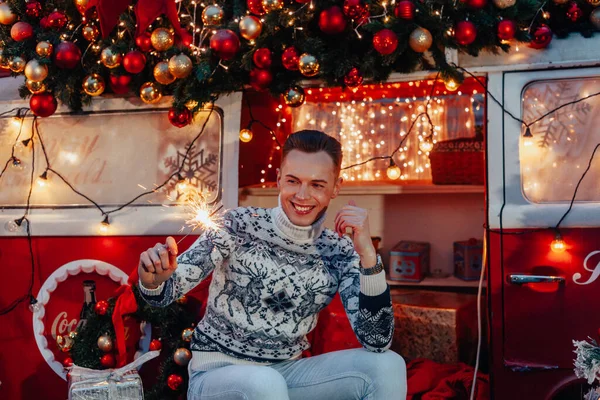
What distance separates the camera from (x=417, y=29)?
307 centimetres

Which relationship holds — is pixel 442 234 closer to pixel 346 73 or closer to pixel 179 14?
pixel 346 73

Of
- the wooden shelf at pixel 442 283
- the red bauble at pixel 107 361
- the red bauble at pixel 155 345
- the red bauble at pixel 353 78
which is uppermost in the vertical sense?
the red bauble at pixel 353 78

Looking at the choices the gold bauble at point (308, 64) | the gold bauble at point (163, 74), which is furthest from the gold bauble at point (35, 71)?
the gold bauble at point (308, 64)

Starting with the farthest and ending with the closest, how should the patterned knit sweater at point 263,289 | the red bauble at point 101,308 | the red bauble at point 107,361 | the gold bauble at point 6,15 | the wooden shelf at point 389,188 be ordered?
the wooden shelf at point 389,188
the gold bauble at point 6,15
the red bauble at point 101,308
the red bauble at point 107,361
the patterned knit sweater at point 263,289

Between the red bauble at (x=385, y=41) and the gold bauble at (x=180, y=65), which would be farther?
the gold bauble at (x=180, y=65)

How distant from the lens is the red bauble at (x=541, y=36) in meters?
3.09

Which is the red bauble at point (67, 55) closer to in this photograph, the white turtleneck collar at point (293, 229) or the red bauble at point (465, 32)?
the white turtleneck collar at point (293, 229)

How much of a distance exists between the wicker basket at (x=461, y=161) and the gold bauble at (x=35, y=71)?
8.68ft

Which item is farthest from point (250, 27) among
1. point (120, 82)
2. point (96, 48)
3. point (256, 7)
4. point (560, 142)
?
point (560, 142)

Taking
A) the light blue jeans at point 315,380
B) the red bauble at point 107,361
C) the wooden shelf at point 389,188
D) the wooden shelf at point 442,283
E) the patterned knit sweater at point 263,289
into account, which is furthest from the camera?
the wooden shelf at point 442,283

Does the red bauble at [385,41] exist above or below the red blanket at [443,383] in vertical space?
above

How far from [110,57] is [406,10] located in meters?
1.71

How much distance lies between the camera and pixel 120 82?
360 centimetres

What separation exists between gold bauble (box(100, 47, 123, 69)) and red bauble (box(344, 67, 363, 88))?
1.35m
